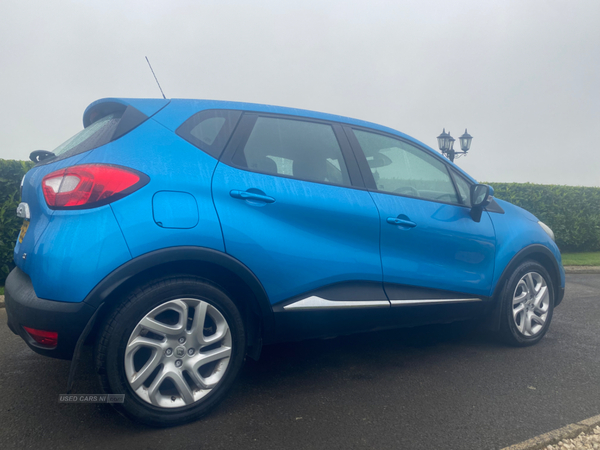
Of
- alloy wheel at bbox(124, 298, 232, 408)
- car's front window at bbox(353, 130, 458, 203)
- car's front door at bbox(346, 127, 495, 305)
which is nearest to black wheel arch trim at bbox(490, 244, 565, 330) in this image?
car's front door at bbox(346, 127, 495, 305)

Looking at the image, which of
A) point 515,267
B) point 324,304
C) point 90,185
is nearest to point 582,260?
point 515,267

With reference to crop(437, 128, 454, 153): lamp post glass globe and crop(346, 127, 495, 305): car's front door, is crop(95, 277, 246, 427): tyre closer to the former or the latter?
crop(346, 127, 495, 305): car's front door

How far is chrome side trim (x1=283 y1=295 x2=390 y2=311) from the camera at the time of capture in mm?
2523

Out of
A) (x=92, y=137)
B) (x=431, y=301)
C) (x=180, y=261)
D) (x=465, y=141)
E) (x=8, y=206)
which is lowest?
(x=431, y=301)

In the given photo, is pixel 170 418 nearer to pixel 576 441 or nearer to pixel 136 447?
pixel 136 447

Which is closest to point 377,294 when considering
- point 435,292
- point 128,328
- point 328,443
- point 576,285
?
point 435,292

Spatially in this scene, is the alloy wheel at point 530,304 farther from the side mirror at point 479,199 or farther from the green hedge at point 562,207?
the green hedge at point 562,207

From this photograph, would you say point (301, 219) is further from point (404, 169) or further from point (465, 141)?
point (465, 141)

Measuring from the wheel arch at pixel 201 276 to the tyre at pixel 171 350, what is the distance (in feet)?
0.17

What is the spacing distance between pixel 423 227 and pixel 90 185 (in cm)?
211

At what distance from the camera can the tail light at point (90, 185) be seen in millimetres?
2061

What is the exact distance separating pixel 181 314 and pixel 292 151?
1.20 metres

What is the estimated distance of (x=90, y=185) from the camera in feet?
6.80

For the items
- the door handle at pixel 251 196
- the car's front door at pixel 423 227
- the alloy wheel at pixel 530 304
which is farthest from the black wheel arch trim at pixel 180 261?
the alloy wheel at pixel 530 304
